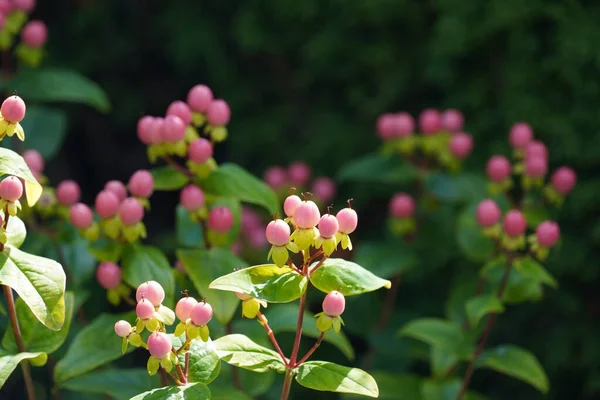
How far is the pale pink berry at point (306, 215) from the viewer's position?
2.96 ft

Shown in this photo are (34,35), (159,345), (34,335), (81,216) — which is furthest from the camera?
(34,35)

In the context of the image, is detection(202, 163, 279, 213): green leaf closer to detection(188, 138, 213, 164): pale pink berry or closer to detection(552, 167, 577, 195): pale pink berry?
detection(188, 138, 213, 164): pale pink berry

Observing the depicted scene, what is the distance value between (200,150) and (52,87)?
0.55 meters

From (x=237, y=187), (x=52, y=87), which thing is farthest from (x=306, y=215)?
(x=52, y=87)

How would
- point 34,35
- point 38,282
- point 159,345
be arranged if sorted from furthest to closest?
point 34,35 → point 38,282 → point 159,345

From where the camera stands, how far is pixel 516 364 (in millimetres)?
1363

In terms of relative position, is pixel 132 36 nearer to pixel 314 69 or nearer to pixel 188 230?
pixel 314 69

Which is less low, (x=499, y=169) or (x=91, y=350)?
(x=499, y=169)

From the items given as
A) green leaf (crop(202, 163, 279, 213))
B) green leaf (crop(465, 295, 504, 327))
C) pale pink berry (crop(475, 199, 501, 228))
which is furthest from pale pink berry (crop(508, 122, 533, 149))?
green leaf (crop(202, 163, 279, 213))

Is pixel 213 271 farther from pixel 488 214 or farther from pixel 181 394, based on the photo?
pixel 488 214

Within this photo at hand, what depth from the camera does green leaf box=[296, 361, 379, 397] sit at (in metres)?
0.93

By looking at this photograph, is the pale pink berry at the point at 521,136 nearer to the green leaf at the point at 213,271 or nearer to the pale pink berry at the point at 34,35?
the green leaf at the point at 213,271

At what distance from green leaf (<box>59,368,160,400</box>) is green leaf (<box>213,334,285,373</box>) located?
0.85ft

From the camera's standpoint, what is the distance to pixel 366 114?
195cm
